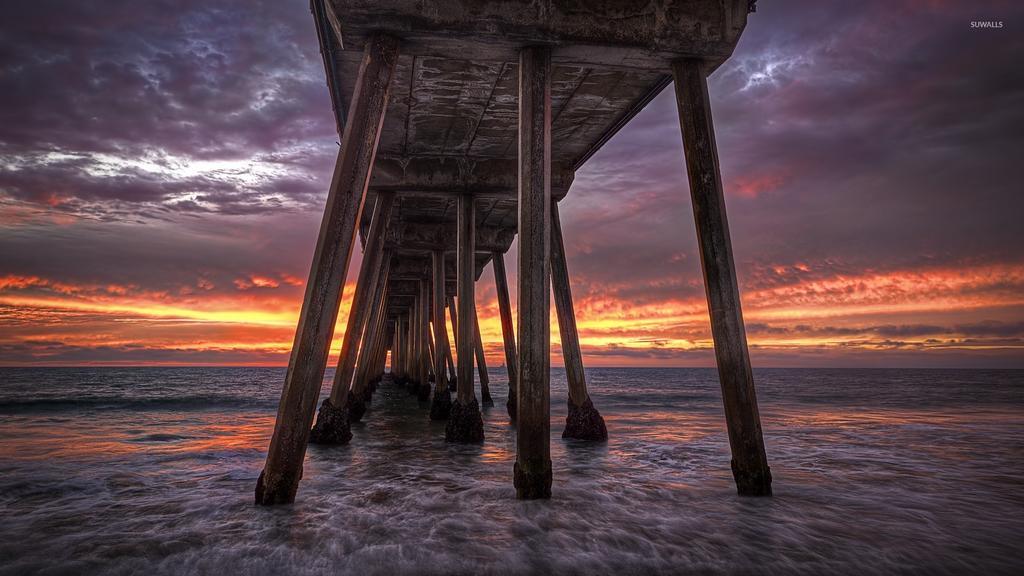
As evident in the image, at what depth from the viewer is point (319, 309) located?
14.6 feet

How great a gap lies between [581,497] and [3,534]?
5065mm

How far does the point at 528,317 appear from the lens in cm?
473

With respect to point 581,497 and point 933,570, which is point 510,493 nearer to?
point 581,497

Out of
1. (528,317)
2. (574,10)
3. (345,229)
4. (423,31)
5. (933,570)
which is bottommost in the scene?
(933,570)

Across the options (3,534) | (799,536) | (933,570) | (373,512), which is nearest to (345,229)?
(373,512)

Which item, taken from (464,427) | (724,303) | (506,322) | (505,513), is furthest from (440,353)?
(724,303)

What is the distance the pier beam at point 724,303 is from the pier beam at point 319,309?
318cm

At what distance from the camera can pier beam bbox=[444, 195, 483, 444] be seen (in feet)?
30.6

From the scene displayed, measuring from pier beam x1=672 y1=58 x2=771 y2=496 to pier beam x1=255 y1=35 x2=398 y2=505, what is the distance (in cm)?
318

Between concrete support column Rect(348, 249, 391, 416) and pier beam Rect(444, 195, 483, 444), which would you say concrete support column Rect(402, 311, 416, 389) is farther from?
pier beam Rect(444, 195, 483, 444)

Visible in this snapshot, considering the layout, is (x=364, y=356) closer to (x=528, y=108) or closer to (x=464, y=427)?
(x=464, y=427)

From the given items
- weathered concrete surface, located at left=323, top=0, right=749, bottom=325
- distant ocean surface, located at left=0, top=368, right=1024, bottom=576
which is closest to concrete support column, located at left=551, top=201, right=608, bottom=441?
distant ocean surface, located at left=0, top=368, right=1024, bottom=576

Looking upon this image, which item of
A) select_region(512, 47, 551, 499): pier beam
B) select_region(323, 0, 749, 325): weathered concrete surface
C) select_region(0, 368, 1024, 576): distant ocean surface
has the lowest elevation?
select_region(0, 368, 1024, 576): distant ocean surface

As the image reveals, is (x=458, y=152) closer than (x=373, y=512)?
No
